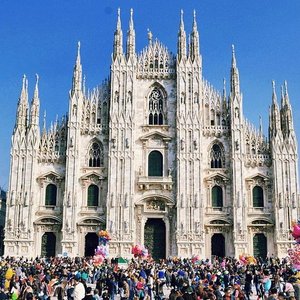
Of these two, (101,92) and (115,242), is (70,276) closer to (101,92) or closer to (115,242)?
(115,242)

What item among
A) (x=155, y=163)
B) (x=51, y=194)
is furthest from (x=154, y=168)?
(x=51, y=194)

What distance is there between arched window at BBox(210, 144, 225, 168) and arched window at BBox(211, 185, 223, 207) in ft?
6.52

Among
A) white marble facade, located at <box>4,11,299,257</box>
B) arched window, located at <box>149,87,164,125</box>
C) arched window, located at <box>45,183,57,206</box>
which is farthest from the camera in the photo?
arched window, located at <box>149,87,164,125</box>

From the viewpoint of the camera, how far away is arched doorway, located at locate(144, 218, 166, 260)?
45.9 metres

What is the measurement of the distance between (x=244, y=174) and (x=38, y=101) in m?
19.7

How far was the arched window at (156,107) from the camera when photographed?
157 ft

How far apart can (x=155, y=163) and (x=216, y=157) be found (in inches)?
217

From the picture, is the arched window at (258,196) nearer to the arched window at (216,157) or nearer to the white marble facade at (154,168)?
the white marble facade at (154,168)

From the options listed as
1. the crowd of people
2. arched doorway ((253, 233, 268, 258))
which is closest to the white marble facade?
arched doorway ((253, 233, 268, 258))

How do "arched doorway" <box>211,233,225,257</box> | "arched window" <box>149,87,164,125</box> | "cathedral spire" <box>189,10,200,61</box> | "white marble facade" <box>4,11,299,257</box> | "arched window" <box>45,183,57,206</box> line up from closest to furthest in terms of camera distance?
1. "white marble facade" <box>4,11,299,257</box>
2. "arched doorway" <box>211,233,225,257</box>
3. "arched window" <box>45,183,57,206</box>
4. "arched window" <box>149,87,164,125</box>
5. "cathedral spire" <box>189,10,200,61</box>

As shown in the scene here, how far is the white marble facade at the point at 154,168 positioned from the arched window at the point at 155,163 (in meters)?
0.09

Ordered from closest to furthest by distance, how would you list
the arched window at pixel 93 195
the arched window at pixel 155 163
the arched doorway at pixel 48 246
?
the arched doorway at pixel 48 246 < the arched window at pixel 93 195 < the arched window at pixel 155 163

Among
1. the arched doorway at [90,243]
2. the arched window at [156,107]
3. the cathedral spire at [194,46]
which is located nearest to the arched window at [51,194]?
the arched doorway at [90,243]

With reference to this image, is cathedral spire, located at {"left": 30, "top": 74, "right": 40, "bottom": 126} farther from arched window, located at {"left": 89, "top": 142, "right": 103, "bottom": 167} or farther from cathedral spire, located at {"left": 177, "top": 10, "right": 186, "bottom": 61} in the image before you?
cathedral spire, located at {"left": 177, "top": 10, "right": 186, "bottom": 61}
